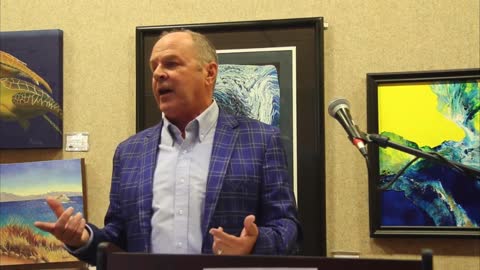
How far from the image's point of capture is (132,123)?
2.41 m

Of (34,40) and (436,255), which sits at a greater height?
(34,40)

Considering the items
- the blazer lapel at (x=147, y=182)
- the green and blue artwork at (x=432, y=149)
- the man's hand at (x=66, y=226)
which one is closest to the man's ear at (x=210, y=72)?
the blazer lapel at (x=147, y=182)

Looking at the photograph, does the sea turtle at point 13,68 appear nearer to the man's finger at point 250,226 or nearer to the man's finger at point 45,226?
the man's finger at point 45,226

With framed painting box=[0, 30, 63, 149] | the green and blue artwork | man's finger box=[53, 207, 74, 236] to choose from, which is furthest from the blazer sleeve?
framed painting box=[0, 30, 63, 149]

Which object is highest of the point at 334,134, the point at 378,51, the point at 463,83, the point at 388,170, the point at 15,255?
the point at 378,51

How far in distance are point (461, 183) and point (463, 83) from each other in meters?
0.38

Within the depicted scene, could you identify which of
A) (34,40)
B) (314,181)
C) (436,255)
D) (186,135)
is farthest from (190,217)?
(34,40)

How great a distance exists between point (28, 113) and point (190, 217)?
1246 mm

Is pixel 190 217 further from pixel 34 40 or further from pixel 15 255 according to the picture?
pixel 34 40

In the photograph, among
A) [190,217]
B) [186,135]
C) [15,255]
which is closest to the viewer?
[190,217]

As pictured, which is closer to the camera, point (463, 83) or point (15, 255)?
point (463, 83)

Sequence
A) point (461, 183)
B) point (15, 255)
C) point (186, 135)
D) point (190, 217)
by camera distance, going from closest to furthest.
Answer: point (190, 217), point (186, 135), point (461, 183), point (15, 255)

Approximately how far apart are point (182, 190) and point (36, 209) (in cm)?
110

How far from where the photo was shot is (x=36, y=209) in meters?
2.42
